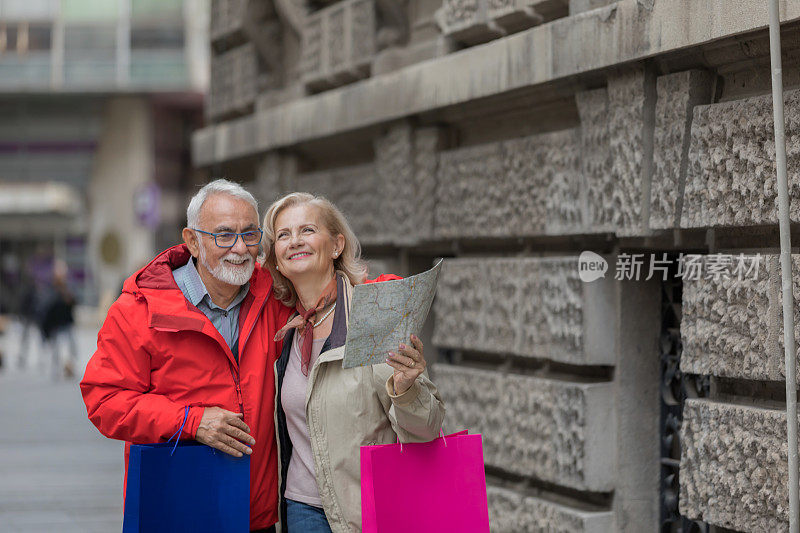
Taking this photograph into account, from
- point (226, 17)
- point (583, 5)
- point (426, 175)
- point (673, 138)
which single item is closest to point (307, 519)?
point (673, 138)

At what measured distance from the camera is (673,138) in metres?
4.57

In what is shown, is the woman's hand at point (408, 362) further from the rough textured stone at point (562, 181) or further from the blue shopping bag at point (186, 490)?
the rough textured stone at point (562, 181)

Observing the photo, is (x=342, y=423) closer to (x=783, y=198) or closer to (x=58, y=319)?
(x=783, y=198)

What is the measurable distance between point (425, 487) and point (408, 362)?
38cm

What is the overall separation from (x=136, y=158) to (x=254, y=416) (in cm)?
3759

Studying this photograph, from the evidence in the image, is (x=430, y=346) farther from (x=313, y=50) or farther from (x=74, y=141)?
(x=74, y=141)

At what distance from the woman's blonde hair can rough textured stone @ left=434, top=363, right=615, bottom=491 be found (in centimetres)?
169

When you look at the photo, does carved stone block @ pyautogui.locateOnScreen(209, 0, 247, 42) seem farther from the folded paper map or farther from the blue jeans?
the folded paper map

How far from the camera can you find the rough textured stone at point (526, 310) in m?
5.21

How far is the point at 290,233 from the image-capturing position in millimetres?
3799

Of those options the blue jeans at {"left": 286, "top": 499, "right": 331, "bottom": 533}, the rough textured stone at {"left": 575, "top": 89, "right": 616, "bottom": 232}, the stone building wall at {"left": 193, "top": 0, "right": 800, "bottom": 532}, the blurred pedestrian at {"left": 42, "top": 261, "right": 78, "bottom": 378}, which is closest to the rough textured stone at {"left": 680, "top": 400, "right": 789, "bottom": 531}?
the stone building wall at {"left": 193, "top": 0, "right": 800, "bottom": 532}

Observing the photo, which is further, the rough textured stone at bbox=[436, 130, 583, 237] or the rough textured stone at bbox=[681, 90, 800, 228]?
the rough textured stone at bbox=[436, 130, 583, 237]

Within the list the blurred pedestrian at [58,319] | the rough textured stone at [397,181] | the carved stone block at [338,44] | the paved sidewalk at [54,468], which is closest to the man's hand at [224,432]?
the rough textured stone at [397,181]
